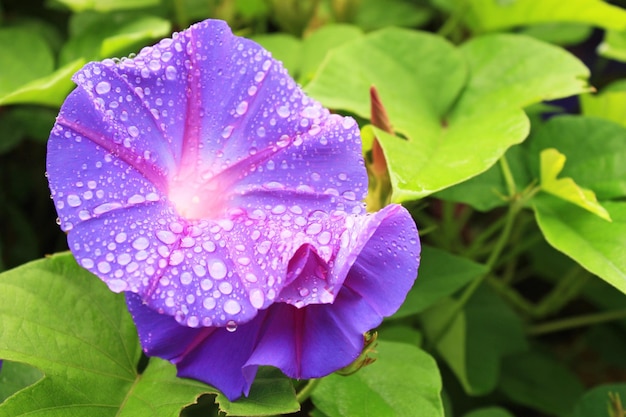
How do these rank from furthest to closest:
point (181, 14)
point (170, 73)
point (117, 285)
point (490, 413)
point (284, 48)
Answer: point (181, 14)
point (284, 48)
point (490, 413)
point (170, 73)
point (117, 285)

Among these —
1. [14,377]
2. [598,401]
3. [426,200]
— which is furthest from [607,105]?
[14,377]

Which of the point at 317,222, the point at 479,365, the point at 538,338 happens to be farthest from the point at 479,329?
the point at 317,222

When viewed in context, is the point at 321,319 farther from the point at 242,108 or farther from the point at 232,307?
the point at 242,108

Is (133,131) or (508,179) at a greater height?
(133,131)

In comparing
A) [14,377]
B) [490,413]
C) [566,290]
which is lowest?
[566,290]

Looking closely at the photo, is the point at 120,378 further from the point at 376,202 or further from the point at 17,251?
the point at 17,251

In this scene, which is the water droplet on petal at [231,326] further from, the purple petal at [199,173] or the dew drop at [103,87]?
the dew drop at [103,87]
